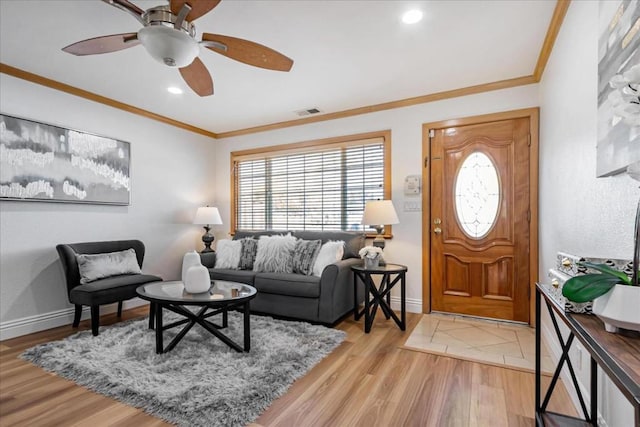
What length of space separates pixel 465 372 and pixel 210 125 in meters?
4.37

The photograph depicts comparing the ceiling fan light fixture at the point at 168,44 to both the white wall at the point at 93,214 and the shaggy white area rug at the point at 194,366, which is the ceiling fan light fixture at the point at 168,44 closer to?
the shaggy white area rug at the point at 194,366

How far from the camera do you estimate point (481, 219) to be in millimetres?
3459

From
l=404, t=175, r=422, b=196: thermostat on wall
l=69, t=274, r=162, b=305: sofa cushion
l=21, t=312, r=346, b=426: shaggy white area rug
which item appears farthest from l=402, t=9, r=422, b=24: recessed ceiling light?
l=69, t=274, r=162, b=305: sofa cushion

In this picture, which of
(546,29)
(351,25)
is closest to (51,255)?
(351,25)

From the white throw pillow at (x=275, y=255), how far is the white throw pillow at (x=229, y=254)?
26 cm

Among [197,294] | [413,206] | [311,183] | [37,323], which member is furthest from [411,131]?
[37,323]

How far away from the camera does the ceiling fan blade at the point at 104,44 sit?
1.95 meters

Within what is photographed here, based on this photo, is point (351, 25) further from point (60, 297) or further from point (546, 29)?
point (60, 297)

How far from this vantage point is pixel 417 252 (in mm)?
3727

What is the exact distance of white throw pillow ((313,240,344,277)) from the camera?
137 inches

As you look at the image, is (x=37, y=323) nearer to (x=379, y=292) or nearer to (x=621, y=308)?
(x=379, y=292)

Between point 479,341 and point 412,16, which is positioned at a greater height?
point 412,16

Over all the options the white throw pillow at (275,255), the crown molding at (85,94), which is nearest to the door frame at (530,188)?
the white throw pillow at (275,255)

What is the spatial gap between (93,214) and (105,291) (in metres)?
1.14
